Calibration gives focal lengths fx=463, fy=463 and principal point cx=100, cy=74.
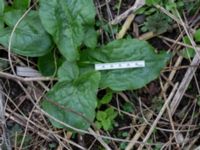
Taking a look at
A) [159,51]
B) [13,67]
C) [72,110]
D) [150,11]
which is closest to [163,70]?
[159,51]

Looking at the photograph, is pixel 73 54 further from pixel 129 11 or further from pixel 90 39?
pixel 129 11

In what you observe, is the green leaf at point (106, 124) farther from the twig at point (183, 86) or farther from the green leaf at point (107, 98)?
the twig at point (183, 86)

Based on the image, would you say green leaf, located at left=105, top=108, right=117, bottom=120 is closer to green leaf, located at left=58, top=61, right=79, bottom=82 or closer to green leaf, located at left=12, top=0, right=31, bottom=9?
green leaf, located at left=58, top=61, right=79, bottom=82

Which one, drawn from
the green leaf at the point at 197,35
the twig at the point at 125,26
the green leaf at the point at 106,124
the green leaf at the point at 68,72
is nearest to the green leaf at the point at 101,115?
the green leaf at the point at 106,124

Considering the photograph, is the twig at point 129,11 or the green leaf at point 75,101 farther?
the twig at point 129,11

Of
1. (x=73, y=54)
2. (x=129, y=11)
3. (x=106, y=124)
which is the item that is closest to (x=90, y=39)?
(x=73, y=54)

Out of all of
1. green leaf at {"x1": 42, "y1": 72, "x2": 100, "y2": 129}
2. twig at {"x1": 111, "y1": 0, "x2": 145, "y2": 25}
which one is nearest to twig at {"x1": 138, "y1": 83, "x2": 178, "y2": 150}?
green leaf at {"x1": 42, "y1": 72, "x2": 100, "y2": 129}
